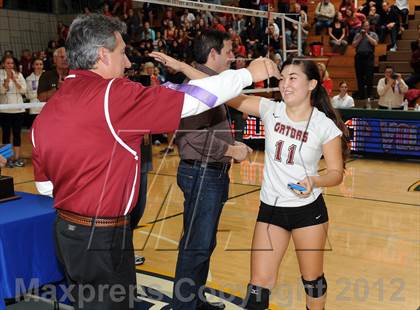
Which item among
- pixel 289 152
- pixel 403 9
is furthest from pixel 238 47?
pixel 289 152

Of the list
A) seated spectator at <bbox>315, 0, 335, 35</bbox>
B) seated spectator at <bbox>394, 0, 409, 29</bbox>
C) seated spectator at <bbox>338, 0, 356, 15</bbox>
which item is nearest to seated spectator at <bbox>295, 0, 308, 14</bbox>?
seated spectator at <bbox>315, 0, 335, 35</bbox>

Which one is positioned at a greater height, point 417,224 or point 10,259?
point 10,259

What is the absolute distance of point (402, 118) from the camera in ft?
35.9

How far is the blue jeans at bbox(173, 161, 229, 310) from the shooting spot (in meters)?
3.90

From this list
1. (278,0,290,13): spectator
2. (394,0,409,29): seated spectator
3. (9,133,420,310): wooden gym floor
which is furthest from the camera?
(278,0,290,13): spectator

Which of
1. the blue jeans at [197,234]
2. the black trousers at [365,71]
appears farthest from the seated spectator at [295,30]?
the blue jeans at [197,234]

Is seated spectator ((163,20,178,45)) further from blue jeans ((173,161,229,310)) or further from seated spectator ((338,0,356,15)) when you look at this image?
blue jeans ((173,161,229,310))

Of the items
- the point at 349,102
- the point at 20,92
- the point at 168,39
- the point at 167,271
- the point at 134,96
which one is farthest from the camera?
the point at 168,39

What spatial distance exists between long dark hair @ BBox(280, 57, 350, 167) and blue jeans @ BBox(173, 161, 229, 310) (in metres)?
0.86

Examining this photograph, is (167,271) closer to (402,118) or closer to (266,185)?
(266,185)

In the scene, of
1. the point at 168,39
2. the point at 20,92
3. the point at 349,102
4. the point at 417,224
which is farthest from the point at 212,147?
the point at 168,39

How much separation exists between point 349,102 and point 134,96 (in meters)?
10.1

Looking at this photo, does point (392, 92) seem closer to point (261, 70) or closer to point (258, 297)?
point (258, 297)

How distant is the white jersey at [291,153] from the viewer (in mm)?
3410
